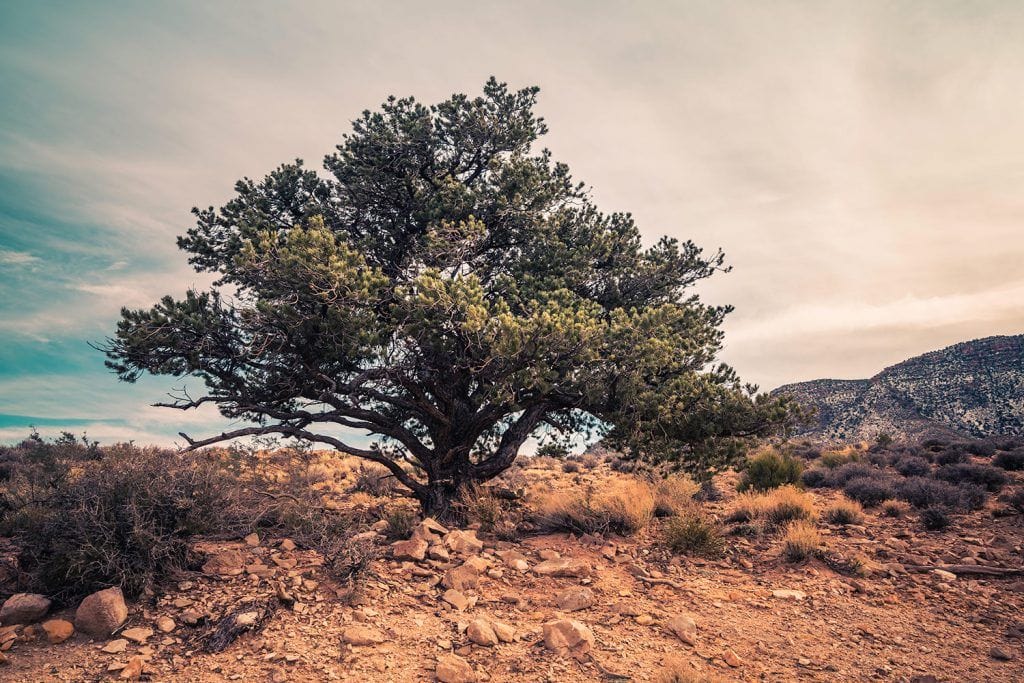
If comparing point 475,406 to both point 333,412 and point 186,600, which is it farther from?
point 186,600

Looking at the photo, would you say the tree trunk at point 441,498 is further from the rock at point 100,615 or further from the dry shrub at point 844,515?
the dry shrub at point 844,515

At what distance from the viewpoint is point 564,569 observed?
8.67m

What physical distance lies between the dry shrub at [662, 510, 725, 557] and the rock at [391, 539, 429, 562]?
15.9ft

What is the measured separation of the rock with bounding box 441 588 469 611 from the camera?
7.39m

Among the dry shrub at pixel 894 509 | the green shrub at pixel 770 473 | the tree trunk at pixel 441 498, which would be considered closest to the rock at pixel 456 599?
the tree trunk at pixel 441 498

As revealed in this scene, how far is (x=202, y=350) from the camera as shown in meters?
10.3

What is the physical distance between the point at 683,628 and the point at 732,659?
77 centimetres

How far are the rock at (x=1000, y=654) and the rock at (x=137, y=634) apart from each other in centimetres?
1058

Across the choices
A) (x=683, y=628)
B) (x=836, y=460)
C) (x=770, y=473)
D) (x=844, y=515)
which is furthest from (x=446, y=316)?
(x=836, y=460)

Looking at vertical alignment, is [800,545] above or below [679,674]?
above

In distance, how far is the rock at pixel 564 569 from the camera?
28.4ft

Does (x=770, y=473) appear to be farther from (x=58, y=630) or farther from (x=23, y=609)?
(x=23, y=609)

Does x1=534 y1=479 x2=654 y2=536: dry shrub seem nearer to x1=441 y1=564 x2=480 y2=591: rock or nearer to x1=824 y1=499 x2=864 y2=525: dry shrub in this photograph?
x1=441 y1=564 x2=480 y2=591: rock

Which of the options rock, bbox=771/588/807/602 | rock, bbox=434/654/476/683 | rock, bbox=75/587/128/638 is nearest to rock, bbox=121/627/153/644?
rock, bbox=75/587/128/638
